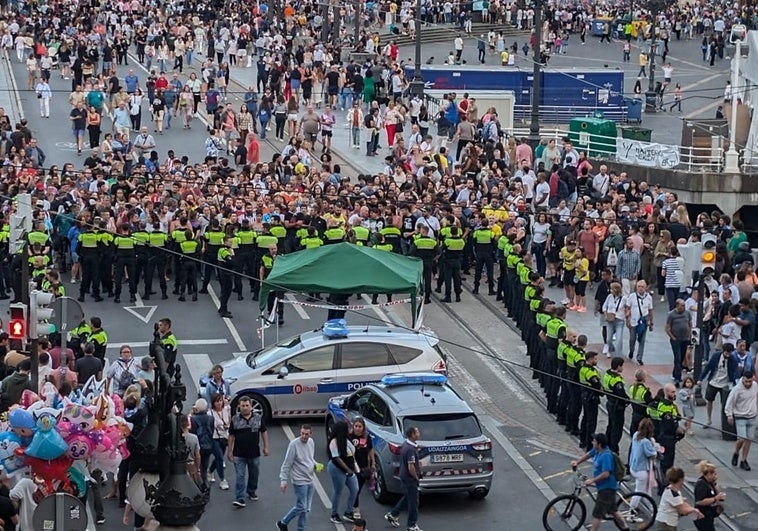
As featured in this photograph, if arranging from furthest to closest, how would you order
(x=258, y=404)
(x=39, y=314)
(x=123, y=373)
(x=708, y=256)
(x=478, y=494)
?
(x=708, y=256)
(x=258, y=404)
(x=123, y=373)
(x=478, y=494)
(x=39, y=314)

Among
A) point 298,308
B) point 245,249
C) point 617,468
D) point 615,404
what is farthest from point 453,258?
point 617,468

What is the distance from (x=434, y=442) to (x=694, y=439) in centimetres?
502

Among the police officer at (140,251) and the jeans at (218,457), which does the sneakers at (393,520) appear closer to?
the jeans at (218,457)

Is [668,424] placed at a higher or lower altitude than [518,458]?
higher

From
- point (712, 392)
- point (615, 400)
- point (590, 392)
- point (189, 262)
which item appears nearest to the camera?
point (615, 400)

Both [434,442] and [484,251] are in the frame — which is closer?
[434,442]

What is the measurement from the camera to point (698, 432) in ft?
75.8

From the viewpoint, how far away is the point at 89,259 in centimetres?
2866

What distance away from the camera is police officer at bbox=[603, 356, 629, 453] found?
21.3 metres

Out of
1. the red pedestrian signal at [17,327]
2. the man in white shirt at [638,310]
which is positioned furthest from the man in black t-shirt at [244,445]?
the man in white shirt at [638,310]

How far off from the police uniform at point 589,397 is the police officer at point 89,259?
10226mm

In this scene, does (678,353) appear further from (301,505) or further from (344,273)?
(301,505)

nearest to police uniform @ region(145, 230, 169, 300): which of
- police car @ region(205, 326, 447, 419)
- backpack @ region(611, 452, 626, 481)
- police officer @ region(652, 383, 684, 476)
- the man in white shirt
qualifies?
police car @ region(205, 326, 447, 419)

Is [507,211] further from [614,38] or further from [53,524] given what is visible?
[614,38]
